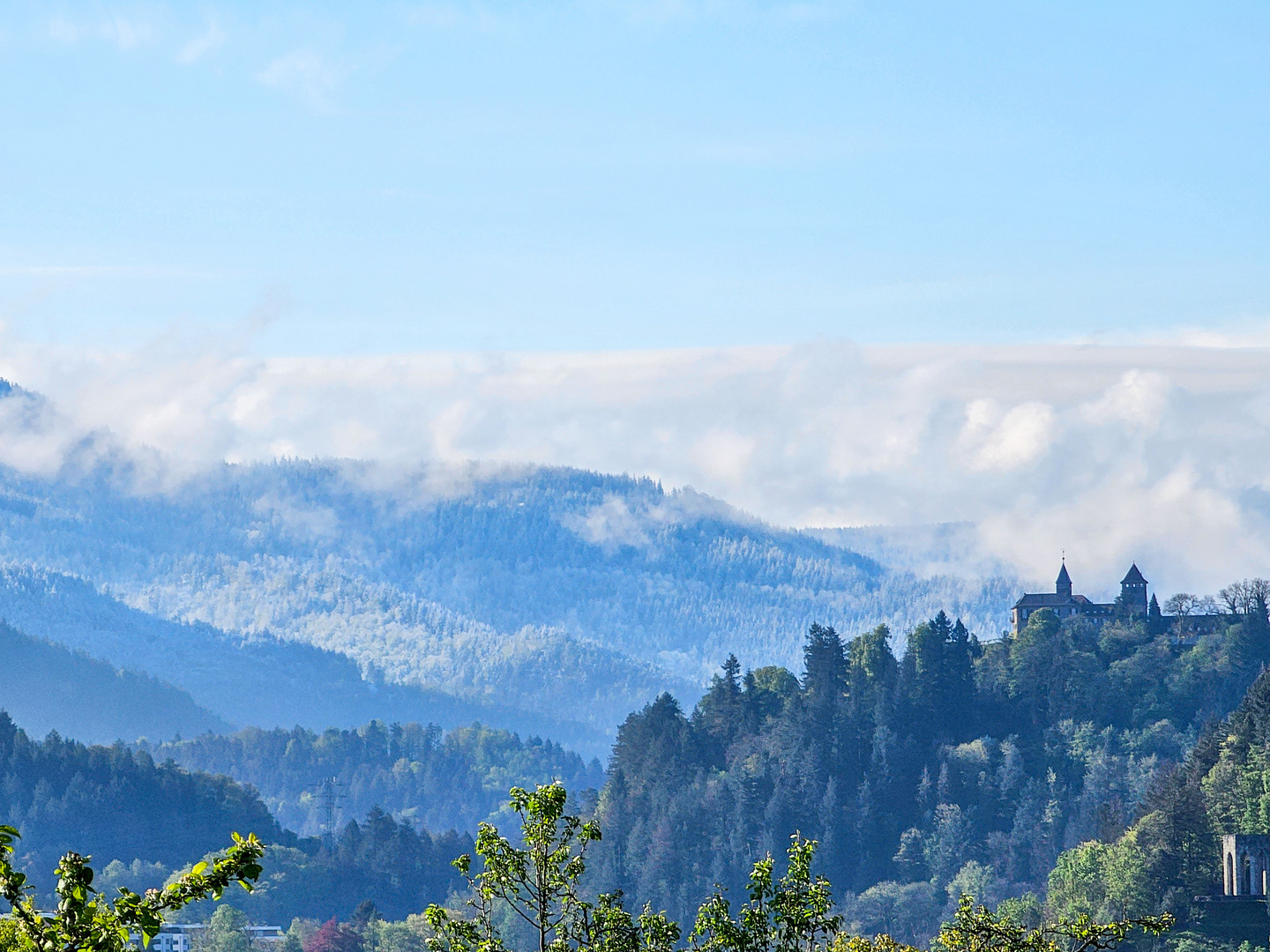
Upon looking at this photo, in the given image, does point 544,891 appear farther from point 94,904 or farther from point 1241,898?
point 1241,898

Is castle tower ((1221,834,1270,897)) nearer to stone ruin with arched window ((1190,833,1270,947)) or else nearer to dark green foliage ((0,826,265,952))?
stone ruin with arched window ((1190,833,1270,947))

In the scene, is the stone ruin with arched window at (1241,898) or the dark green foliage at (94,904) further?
the stone ruin with arched window at (1241,898)

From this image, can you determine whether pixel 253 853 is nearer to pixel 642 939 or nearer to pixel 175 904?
pixel 175 904

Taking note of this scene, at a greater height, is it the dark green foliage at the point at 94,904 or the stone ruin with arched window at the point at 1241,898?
the stone ruin with arched window at the point at 1241,898

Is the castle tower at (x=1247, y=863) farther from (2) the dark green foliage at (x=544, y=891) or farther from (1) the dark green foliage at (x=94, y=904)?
(1) the dark green foliage at (x=94, y=904)

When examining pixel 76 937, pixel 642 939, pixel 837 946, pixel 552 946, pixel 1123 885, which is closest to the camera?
pixel 76 937

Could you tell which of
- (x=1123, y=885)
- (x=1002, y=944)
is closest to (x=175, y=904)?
(x=1002, y=944)

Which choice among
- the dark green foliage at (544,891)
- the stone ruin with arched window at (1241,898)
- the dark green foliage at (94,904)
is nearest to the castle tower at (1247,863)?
the stone ruin with arched window at (1241,898)

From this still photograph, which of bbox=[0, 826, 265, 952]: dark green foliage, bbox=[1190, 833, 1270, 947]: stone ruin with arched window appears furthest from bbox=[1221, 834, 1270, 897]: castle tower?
bbox=[0, 826, 265, 952]: dark green foliage

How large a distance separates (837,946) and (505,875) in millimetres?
22306

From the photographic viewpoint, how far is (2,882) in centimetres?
2259

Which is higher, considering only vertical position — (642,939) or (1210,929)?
(1210,929)

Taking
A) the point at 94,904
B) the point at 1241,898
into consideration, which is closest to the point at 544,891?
the point at 94,904

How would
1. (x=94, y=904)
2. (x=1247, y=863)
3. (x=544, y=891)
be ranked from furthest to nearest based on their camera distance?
(x=1247, y=863) < (x=544, y=891) < (x=94, y=904)
